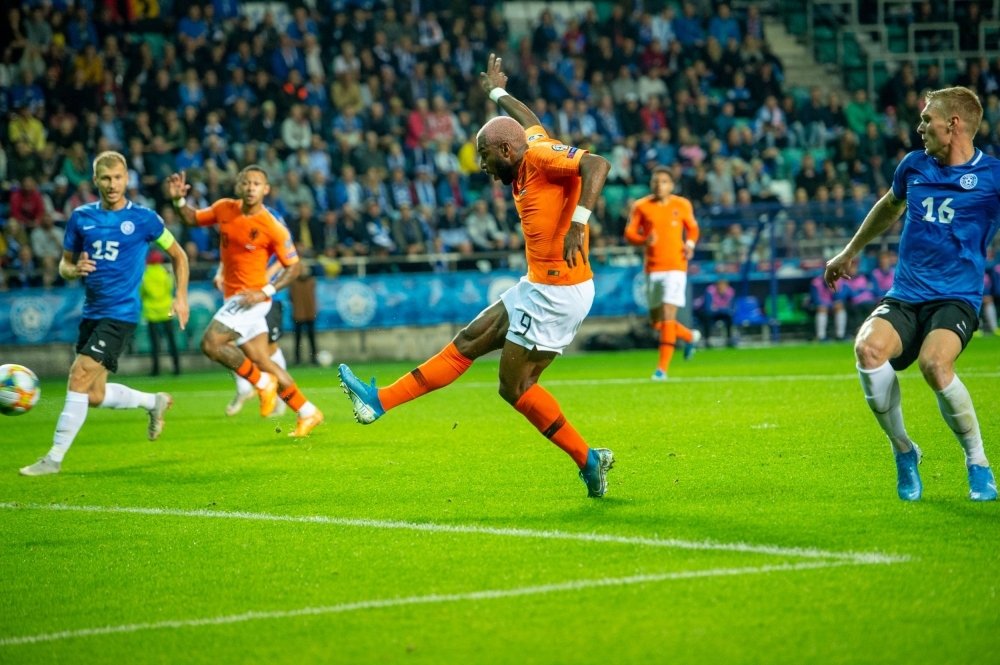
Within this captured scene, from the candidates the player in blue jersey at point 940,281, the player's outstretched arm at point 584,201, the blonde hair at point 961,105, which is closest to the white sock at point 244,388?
the player's outstretched arm at point 584,201

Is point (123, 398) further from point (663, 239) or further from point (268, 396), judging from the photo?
point (663, 239)

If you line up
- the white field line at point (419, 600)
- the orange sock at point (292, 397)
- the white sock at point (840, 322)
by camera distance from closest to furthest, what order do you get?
the white field line at point (419, 600) < the orange sock at point (292, 397) < the white sock at point (840, 322)

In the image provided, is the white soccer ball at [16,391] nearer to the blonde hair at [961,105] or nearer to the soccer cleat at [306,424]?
A: the soccer cleat at [306,424]

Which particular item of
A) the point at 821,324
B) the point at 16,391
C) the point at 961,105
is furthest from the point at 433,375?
the point at 821,324

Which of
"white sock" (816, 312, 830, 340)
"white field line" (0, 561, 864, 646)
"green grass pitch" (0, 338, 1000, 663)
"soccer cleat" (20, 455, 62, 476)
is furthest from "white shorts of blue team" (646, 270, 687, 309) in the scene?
"white field line" (0, 561, 864, 646)

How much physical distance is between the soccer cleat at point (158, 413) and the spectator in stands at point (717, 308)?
48.6 feet

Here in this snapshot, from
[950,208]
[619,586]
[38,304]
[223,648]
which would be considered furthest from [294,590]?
[38,304]

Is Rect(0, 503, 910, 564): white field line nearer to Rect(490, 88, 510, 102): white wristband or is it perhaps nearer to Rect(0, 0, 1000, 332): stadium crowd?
Rect(490, 88, 510, 102): white wristband

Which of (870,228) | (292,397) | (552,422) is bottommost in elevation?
(292,397)

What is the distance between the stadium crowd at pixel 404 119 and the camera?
23297 millimetres

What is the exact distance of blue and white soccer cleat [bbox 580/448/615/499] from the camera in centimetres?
741

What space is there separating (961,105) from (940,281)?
94 centimetres

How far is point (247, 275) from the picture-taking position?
1269 centimetres

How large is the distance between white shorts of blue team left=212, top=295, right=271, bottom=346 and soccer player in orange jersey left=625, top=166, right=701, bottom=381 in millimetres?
6335
